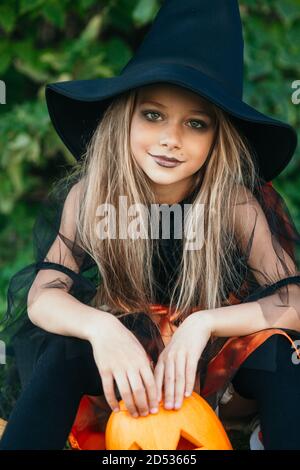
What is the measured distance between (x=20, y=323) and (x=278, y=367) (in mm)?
690

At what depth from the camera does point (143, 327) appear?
5.81ft

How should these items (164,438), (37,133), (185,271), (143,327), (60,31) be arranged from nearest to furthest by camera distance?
(164,438) < (143,327) < (185,271) < (37,133) < (60,31)

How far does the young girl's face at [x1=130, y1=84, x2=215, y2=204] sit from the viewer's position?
178 centimetres

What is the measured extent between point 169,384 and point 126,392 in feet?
0.28

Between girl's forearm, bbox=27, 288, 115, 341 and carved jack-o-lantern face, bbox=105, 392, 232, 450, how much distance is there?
0.58 feet

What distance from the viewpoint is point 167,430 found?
4.92 feet

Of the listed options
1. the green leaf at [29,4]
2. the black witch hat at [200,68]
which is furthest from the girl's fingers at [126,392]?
the green leaf at [29,4]

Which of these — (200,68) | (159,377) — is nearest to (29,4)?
(200,68)

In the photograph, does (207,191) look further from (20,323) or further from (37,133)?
(37,133)

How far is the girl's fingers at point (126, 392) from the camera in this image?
1.51 metres

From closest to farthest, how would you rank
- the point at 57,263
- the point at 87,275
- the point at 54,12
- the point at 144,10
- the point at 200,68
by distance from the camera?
the point at 200,68 < the point at 57,263 < the point at 87,275 < the point at 144,10 < the point at 54,12

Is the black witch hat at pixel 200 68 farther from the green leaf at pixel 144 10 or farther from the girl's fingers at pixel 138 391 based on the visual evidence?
the green leaf at pixel 144 10

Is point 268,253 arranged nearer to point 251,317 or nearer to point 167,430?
point 251,317
